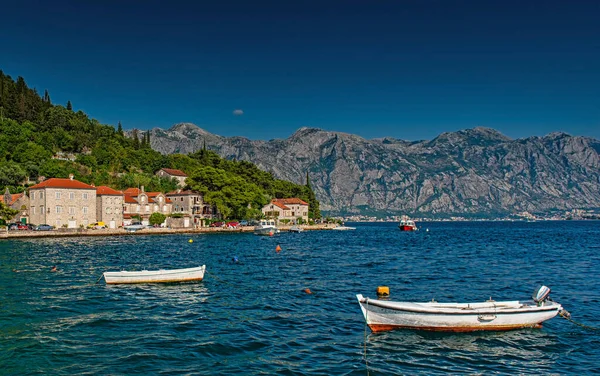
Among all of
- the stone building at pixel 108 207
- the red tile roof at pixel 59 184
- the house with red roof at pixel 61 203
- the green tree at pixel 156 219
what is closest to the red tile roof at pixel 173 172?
the green tree at pixel 156 219

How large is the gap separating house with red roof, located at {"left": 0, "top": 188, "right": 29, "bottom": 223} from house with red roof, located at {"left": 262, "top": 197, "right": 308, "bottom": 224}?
2409 inches

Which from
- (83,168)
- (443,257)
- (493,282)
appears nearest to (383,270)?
(493,282)

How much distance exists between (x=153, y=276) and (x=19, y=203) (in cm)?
7377

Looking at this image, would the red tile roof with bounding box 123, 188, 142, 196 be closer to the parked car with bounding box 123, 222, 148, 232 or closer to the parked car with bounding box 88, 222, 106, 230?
the parked car with bounding box 123, 222, 148, 232

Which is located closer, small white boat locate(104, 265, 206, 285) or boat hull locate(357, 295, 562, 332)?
boat hull locate(357, 295, 562, 332)

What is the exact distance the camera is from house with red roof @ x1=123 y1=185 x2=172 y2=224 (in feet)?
340

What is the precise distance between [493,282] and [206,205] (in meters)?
95.4

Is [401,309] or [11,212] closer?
[401,309]

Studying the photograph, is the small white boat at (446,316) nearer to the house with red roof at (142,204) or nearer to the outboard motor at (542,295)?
the outboard motor at (542,295)

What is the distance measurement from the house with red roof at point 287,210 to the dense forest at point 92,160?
6.23 m

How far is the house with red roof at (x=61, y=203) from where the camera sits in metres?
82.2

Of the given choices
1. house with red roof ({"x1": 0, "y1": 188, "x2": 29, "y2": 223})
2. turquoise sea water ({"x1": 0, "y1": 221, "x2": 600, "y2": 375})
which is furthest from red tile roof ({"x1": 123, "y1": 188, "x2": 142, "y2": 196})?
turquoise sea water ({"x1": 0, "y1": 221, "x2": 600, "y2": 375})

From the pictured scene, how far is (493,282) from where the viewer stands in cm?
3139

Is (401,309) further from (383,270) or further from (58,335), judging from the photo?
(383,270)
